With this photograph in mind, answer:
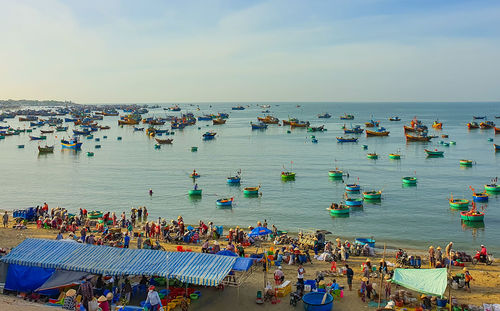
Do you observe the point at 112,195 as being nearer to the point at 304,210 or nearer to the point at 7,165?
the point at 304,210

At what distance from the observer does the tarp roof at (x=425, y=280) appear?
15.9 m

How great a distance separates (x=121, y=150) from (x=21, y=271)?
73305 millimetres

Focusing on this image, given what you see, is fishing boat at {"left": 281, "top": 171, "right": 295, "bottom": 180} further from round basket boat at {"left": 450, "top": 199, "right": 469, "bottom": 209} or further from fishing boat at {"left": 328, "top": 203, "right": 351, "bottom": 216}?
round basket boat at {"left": 450, "top": 199, "right": 469, "bottom": 209}

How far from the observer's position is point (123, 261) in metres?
16.9

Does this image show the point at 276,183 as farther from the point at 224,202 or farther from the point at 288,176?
the point at 224,202

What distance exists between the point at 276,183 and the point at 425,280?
36554 millimetres

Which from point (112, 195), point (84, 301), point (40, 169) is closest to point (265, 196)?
point (112, 195)

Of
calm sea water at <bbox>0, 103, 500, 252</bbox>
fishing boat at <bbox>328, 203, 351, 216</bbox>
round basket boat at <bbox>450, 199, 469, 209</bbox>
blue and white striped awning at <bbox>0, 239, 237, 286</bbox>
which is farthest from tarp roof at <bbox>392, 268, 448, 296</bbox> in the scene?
round basket boat at <bbox>450, 199, 469, 209</bbox>

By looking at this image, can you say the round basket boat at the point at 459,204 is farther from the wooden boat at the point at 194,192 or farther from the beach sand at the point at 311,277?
the wooden boat at the point at 194,192

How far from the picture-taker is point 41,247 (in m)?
18.2

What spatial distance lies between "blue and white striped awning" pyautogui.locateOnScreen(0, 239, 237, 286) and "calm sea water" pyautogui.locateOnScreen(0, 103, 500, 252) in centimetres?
1840

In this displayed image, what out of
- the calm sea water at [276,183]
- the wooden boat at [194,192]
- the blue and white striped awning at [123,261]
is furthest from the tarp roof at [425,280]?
the wooden boat at [194,192]

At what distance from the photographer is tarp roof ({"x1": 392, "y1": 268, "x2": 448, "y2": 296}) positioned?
1591 cm

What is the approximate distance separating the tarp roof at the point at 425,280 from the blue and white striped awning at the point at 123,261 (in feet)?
22.2
